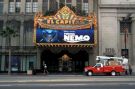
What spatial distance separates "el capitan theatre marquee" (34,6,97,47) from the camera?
55.4 metres

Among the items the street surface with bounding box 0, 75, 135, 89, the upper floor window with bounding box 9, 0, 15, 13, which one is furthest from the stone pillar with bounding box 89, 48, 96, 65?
the street surface with bounding box 0, 75, 135, 89

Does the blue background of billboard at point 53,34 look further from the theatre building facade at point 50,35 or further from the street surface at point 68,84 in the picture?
the street surface at point 68,84

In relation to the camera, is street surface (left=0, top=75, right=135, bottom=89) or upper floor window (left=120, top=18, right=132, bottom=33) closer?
street surface (left=0, top=75, right=135, bottom=89)

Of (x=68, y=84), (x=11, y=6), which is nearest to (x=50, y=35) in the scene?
(x=11, y=6)

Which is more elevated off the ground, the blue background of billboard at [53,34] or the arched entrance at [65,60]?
the blue background of billboard at [53,34]

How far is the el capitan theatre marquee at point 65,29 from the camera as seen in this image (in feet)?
182

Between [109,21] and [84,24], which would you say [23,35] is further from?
[109,21]

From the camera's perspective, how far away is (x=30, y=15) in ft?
198

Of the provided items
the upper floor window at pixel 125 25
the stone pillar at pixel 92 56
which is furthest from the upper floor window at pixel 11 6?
the upper floor window at pixel 125 25

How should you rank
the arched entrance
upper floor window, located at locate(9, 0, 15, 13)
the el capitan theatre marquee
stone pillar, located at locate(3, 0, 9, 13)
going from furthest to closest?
upper floor window, located at locate(9, 0, 15, 13) < stone pillar, located at locate(3, 0, 9, 13) < the arched entrance < the el capitan theatre marquee

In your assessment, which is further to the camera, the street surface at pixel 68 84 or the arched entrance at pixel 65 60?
the arched entrance at pixel 65 60

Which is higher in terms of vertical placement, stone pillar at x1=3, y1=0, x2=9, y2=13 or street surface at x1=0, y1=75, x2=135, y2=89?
stone pillar at x1=3, y1=0, x2=9, y2=13

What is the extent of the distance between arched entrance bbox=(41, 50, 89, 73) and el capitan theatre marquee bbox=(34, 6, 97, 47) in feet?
13.7

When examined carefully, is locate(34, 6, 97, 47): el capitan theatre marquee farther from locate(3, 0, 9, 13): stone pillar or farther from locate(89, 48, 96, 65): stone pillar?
locate(3, 0, 9, 13): stone pillar
